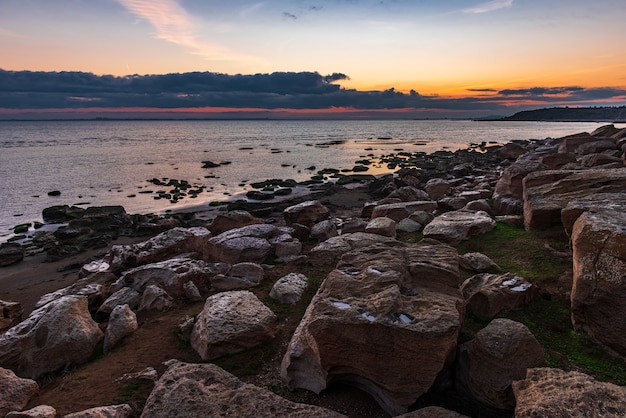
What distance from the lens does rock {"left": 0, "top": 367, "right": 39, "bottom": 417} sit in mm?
6688

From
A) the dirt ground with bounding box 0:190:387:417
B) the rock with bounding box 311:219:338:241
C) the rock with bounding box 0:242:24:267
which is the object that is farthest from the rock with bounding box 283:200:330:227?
the rock with bounding box 0:242:24:267

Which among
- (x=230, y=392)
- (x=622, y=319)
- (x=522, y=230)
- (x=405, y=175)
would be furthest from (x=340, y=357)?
(x=405, y=175)

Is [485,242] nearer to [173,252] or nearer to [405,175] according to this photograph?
[173,252]

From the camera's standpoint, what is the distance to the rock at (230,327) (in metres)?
7.92

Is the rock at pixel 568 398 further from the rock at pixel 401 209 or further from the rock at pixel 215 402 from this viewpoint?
the rock at pixel 401 209

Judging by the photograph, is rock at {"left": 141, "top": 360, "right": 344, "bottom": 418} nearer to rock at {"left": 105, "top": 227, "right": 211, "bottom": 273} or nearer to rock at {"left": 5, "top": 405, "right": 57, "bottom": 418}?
rock at {"left": 5, "top": 405, "right": 57, "bottom": 418}

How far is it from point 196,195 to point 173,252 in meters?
19.5

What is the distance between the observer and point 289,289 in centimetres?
1039

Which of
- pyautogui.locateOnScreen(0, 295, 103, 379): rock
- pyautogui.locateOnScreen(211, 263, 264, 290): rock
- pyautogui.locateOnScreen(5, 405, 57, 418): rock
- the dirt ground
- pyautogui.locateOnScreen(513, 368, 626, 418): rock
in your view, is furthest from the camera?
pyautogui.locateOnScreen(211, 263, 264, 290): rock

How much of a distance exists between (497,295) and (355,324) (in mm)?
3762

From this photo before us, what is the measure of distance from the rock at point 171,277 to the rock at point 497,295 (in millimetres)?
7305

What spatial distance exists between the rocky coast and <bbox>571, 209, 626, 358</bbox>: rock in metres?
0.02

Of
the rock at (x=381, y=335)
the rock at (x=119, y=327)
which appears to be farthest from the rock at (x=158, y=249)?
the rock at (x=381, y=335)

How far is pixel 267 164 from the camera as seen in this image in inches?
2226
